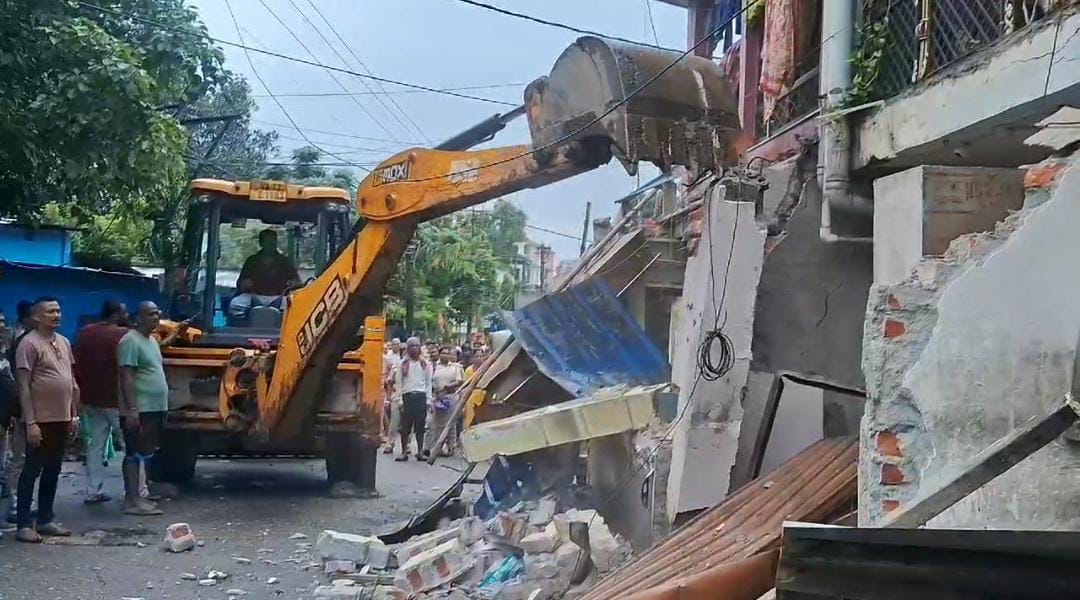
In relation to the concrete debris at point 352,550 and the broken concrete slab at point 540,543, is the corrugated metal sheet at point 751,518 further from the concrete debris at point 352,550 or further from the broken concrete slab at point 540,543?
the concrete debris at point 352,550

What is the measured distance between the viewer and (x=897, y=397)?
437 centimetres

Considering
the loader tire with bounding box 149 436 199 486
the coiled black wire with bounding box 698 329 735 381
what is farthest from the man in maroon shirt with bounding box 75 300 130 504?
the coiled black wire with bounding box 698 329 735 381

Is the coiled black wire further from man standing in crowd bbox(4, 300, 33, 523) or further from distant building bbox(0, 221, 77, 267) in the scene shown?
distant building bbox(0, 221, 77, 267)

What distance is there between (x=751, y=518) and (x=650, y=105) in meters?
2.46

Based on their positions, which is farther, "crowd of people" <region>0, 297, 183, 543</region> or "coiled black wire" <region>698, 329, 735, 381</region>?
"crowd of people" <region>0, 297, 183, 543</region>

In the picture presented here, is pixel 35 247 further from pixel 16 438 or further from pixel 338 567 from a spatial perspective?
pixel 338 567

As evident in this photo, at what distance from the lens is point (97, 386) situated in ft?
29.4

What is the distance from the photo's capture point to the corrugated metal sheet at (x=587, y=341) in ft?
29.0

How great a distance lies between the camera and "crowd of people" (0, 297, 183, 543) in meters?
7.57

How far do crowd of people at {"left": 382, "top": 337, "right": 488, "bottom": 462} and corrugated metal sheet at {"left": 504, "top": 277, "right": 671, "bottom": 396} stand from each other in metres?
3.79

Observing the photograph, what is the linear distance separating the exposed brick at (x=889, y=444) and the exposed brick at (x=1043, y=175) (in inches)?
43.6

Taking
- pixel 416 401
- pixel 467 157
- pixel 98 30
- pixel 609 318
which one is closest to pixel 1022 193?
pixel 467 157

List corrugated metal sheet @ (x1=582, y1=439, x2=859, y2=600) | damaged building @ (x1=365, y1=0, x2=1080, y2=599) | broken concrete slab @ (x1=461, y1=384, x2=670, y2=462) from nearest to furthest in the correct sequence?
damaged building @ (x1=365, y1=0, x2=1080, y2=599) < corrugated metal sheet @ (x1=582, y1=439, x2=859, y2=600) < broken concrete slab @ (x1=461, y1=384, x2=670, y2=462)

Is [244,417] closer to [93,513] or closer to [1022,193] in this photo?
[93,513]
